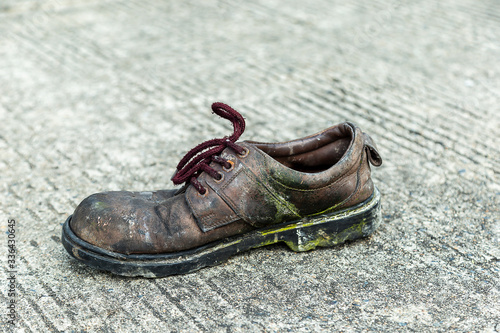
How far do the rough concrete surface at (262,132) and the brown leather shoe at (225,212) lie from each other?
0.09 meters

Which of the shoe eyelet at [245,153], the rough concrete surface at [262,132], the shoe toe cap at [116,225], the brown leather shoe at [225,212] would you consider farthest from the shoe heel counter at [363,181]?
the shoe toe cap at [116,225]

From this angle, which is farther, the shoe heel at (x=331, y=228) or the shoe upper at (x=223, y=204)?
the shoe heel at (x=331, y=228)

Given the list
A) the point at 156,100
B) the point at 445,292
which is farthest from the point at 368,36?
the point at 445,292

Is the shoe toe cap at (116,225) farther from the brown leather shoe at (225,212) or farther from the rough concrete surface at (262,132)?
the rough concrete surface at (262,132)

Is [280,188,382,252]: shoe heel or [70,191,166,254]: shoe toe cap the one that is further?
[280,188,382,252]: shoe heel

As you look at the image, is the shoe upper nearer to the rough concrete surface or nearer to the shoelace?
the shoelace

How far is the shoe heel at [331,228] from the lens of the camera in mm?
2072

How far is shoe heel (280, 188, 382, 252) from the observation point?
2.07 meters

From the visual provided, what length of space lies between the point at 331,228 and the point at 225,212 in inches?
18.1

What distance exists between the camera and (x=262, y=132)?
3121 millimetres

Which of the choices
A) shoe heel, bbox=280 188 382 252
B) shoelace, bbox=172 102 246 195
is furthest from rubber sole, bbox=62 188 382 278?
shoelace, bbox=172 102 246 195

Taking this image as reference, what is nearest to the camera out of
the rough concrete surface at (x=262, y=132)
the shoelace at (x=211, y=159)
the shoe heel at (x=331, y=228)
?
the rough concrete surface at (x=262, y=132)

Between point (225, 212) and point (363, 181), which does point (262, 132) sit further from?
point (225, 212)

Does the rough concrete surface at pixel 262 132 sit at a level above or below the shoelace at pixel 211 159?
below
